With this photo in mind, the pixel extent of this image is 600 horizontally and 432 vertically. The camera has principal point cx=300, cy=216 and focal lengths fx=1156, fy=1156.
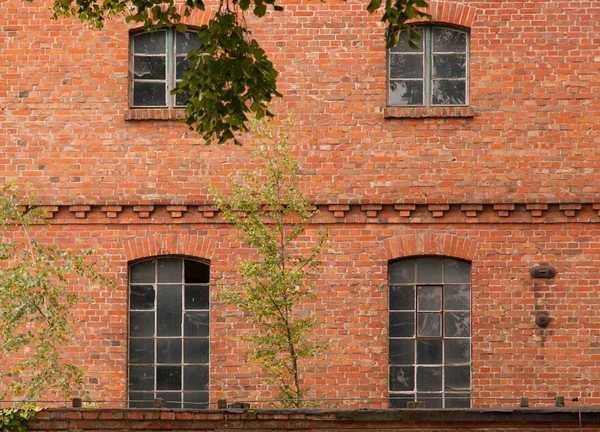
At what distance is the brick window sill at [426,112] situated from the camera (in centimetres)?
1523

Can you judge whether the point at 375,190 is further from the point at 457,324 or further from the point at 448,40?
the point at 448,40

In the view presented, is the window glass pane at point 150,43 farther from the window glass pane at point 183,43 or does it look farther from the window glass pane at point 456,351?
the window glass pane at point 456,351

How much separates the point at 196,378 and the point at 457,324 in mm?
3542

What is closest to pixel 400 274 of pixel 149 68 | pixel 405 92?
pixel 405 92

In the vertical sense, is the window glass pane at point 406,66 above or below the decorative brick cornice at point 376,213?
above

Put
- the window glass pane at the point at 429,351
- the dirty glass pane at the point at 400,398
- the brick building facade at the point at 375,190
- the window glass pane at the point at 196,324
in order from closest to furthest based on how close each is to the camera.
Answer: the brick building facade at the point at 375,190, the dirty glass pane at the point at 400,398, the window glass pane at the point at 429,351, the window glass pane at the point at 196,324

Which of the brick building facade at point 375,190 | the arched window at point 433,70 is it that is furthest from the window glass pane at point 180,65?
the arched window at point 433,70

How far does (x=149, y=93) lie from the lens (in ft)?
51.1

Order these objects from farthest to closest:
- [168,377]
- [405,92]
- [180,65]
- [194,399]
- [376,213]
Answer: [180,65] → [405,92] → [168,377] → [194,399] → [376,213]

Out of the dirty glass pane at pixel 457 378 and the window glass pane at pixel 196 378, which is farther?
the window glass pane at pixel 196 378

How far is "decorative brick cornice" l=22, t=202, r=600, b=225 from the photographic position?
15148 millimetres

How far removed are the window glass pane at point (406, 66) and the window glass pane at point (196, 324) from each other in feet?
13.5

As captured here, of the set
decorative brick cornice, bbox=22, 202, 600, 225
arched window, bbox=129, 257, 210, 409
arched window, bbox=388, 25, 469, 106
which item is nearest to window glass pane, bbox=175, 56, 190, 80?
decorative brick cornice, bbox=22, 202, 600, 225

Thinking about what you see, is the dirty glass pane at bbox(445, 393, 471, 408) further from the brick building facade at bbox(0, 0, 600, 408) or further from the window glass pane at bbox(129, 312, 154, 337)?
the window glass pane at bbox(129, 312, 154, 337)
